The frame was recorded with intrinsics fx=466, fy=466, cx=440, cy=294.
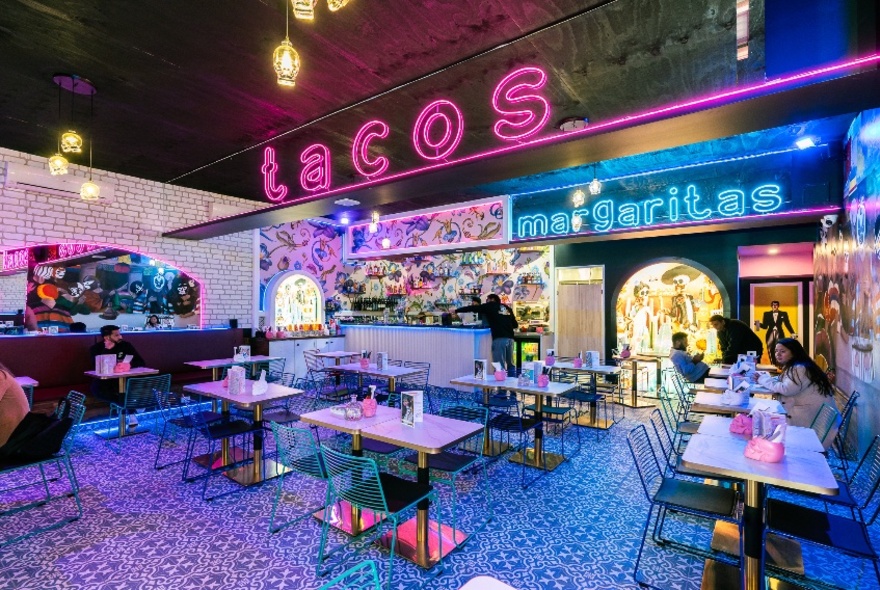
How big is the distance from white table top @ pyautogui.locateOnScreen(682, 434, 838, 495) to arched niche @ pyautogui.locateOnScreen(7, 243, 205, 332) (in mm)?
8286

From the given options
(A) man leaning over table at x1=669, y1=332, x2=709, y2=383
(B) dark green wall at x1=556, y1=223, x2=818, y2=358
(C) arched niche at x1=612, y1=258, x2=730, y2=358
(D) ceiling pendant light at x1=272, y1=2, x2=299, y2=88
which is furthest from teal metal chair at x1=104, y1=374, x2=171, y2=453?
(C) arched niche at x1=612, y1=258, x2=730, y2=358

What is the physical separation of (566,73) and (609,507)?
392 cm

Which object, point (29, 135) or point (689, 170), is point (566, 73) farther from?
point (29, 135)

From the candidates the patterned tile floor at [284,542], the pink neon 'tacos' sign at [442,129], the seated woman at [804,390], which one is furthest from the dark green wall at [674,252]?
A: the patterned tile floor at [284,542]

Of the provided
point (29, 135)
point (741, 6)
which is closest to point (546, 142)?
point (741, 6)

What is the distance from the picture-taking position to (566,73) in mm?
4422

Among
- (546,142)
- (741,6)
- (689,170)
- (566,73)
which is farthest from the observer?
(689,170)

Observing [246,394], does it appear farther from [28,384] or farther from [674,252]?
[674,252]

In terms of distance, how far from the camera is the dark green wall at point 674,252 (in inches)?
317

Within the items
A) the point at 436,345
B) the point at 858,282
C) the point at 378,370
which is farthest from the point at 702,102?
the point at 436,345

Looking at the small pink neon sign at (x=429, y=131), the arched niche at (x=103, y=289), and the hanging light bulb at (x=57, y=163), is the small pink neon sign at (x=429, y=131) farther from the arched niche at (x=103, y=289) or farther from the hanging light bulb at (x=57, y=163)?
the arched niche at (x=103, y=289)

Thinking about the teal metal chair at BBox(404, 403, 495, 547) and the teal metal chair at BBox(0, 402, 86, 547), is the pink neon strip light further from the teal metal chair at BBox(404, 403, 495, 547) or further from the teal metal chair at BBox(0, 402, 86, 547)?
the teal metal chair at BBox(0, 402, 86, 547)

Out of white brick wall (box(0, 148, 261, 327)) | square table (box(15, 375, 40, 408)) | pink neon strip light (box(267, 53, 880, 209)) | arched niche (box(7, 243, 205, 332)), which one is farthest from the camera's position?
arched niche (box(7, 243, 205, 332))

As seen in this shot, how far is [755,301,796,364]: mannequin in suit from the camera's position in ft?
31.0
